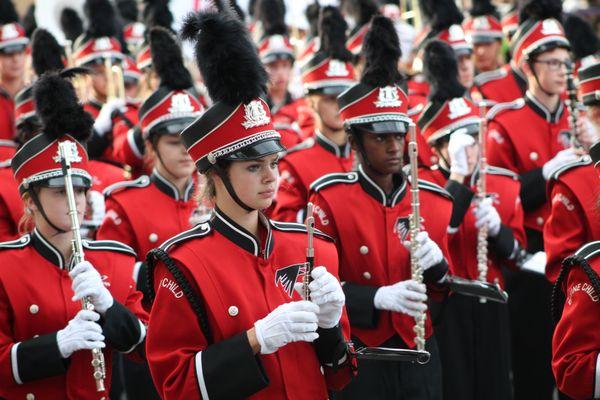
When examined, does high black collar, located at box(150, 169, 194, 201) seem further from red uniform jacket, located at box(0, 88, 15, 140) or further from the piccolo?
red uniform jacket, located at box(0, 88, 15, 140)

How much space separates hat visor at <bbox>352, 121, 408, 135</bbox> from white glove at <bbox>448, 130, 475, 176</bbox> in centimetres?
77

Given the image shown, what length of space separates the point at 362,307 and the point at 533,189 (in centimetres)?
262

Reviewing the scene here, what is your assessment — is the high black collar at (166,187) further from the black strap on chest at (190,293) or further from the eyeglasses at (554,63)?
the eyeglasses at (554,63)

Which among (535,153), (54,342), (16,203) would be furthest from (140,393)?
(535,153)

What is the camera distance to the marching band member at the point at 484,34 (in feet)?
36.2

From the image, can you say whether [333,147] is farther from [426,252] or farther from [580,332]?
[580,332]

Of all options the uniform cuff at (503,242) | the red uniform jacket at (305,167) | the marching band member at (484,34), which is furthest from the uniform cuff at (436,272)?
the marching band member at (484,34)

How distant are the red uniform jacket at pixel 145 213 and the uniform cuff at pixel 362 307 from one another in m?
1.65

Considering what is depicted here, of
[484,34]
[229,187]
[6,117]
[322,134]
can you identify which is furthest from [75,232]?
[484,34]

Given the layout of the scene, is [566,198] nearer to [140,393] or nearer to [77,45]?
[140,393]

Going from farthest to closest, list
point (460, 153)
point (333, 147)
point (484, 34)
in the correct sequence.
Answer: point (484, 34) < point (333, 147) < point (460, 153)

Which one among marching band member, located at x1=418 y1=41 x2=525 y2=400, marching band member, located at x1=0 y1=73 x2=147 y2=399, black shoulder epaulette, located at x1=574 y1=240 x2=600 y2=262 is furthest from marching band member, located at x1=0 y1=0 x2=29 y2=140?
black shoulder epaulette, located at x1=574 y1=240 x2=600 y2=262

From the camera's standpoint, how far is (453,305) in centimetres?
672

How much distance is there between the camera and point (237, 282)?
426cm
